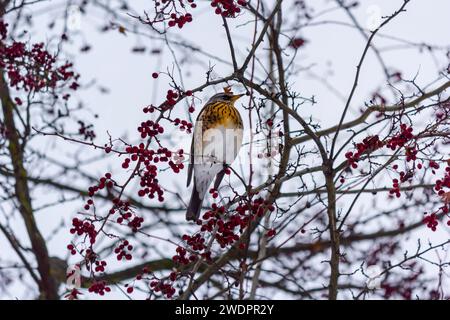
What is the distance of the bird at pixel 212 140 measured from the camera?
5129 millimetres

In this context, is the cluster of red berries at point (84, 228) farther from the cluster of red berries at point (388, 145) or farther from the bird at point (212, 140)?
the bird at point (212, 140)

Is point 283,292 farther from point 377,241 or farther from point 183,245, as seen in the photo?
point 183,245

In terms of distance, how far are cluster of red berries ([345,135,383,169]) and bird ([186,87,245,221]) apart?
4.62 feet

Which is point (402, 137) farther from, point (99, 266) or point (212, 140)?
point (212, 140)

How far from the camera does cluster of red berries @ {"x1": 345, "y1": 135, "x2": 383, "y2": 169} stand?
3.68 m

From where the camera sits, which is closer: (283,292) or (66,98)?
(66,98)

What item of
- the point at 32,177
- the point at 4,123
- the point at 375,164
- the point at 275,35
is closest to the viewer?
the point at 375,164

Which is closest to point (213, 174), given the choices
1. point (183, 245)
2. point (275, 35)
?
point (275, 35)

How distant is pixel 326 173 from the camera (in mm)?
3848

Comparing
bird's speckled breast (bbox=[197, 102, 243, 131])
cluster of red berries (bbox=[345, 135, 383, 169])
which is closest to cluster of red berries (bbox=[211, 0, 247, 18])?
cluster of red berries (bbox=[345, 135, 383, 169])

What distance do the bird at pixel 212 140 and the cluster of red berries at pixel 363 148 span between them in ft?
4.62

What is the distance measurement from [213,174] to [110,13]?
215 centimetres

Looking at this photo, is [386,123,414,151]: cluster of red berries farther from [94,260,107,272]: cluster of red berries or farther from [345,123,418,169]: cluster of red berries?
[94,260,107,272]: cluster of red berries

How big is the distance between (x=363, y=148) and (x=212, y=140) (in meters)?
1.69
